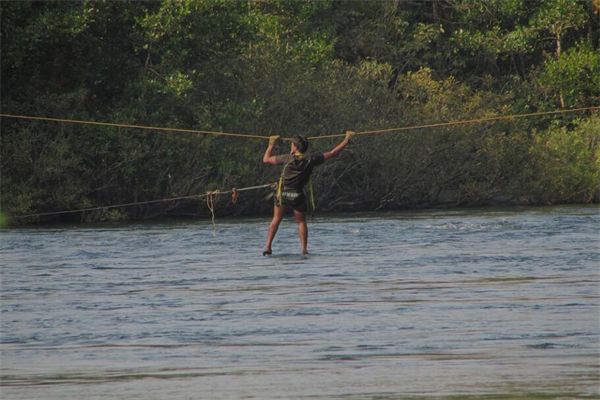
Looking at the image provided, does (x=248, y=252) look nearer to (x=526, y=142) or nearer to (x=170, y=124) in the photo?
(x=170, y=124)

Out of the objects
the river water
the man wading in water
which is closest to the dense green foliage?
the river water

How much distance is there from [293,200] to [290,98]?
14047 millimetres

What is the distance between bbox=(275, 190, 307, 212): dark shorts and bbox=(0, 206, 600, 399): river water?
2.26 ft

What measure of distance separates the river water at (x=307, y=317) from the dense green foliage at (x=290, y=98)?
679 cm

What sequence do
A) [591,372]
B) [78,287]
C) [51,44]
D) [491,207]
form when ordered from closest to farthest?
[591,372]
[78,287]
[51,44]
[491,207]

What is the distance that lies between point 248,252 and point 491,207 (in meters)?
13.6

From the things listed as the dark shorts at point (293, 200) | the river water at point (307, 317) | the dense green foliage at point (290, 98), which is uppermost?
the dense green foliage at point (290, 98)

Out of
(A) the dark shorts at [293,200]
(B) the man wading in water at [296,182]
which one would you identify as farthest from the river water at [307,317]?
(A) the dark shorts at [293,200]

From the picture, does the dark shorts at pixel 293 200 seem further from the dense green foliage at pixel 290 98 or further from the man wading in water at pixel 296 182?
the dense green foliage at pixel 290 98

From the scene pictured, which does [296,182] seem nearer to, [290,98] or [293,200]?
[293,200]

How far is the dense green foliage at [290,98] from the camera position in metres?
29.8

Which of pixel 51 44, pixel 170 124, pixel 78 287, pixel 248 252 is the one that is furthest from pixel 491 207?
pixel 78 287

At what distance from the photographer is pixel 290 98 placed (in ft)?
A: 110

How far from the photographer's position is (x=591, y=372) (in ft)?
31.6
